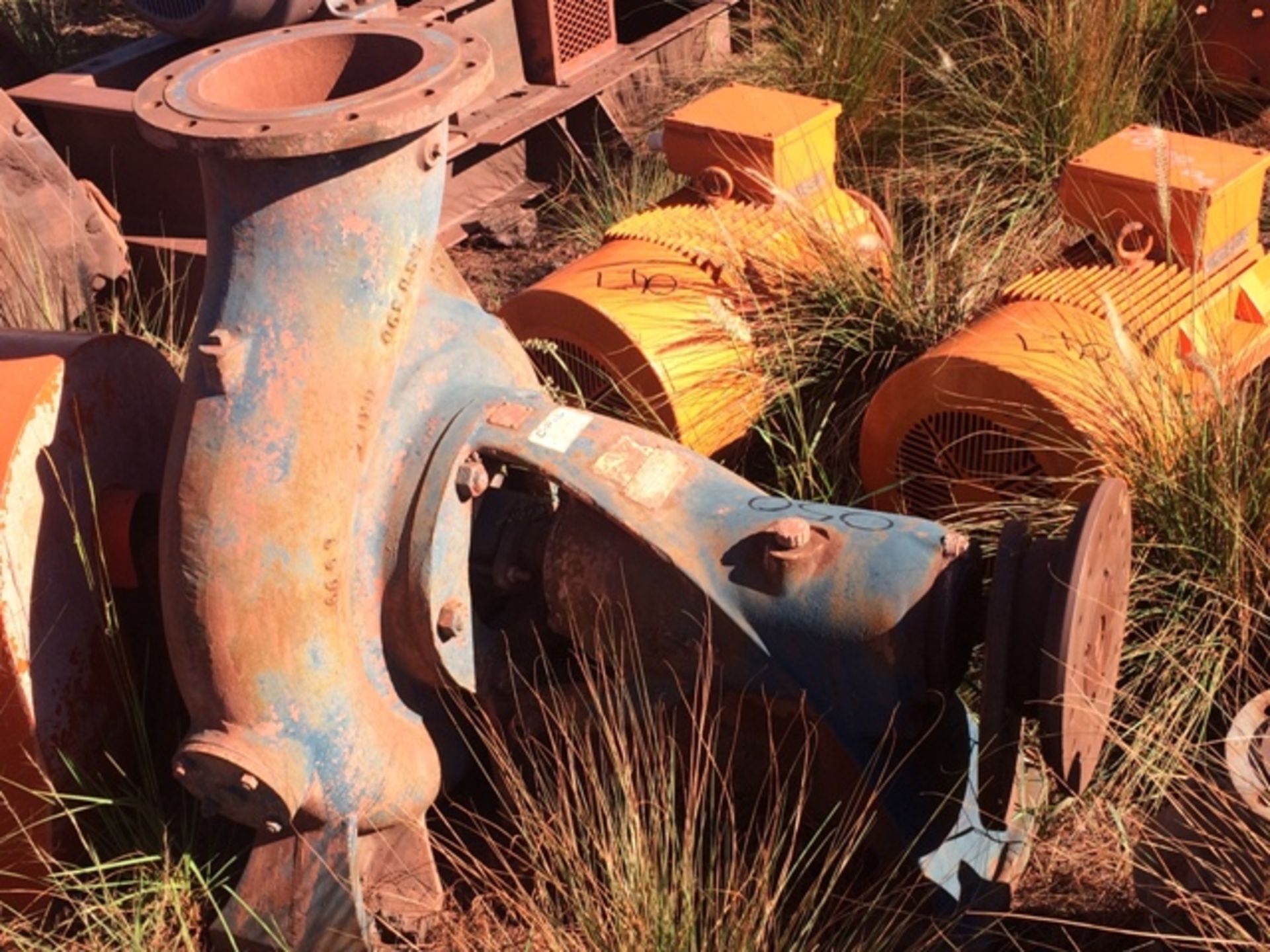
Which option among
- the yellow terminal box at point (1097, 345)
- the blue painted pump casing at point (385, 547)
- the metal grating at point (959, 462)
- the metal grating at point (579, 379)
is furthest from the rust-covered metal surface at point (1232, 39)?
the blue painted pump casing at point (385, 547)

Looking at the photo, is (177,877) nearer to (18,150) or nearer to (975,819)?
(975,819)

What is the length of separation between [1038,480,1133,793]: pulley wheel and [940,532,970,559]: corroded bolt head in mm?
209

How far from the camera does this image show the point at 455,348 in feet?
8.35

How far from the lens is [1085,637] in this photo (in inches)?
86.0

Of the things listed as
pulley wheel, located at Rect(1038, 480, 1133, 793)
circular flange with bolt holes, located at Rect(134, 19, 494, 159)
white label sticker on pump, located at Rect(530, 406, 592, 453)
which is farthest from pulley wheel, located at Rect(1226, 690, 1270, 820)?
circular flange with bolt holes, located at Rect(134, 19, 494, 159)

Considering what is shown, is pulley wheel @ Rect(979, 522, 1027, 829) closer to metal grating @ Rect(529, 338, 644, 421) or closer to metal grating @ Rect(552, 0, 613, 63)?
metal grating @ Rect(529, 338, 644, 421)

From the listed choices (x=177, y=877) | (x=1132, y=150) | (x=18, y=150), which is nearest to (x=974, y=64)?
(x=1132, y=150)

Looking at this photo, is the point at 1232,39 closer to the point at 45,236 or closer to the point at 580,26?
the point at 580,26

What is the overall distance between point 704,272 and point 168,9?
2.06 metres

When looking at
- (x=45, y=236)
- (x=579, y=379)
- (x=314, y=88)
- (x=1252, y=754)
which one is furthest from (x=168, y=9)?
(x=1252, y=754)

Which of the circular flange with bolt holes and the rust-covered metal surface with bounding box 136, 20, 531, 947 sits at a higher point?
the circular flange with bolt holes

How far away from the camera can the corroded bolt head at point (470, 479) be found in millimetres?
2416

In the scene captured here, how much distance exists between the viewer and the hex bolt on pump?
2.27 metres

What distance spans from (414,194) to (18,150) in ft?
6.05
